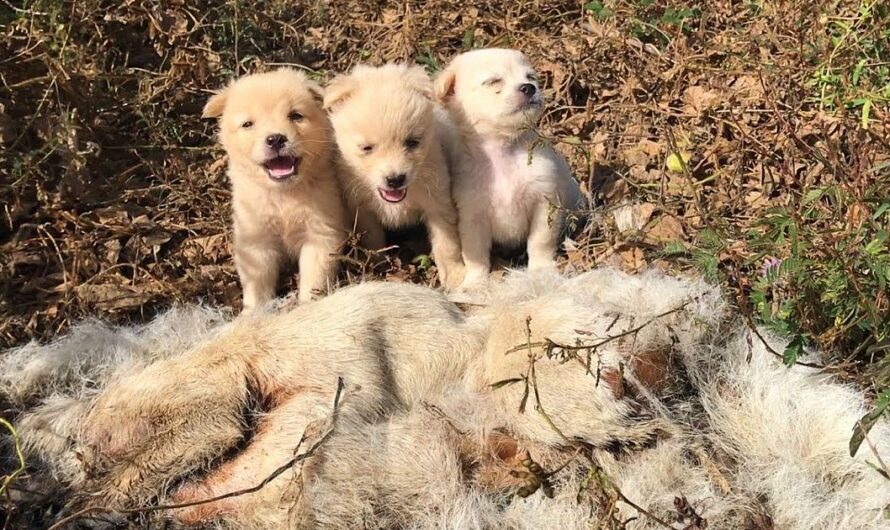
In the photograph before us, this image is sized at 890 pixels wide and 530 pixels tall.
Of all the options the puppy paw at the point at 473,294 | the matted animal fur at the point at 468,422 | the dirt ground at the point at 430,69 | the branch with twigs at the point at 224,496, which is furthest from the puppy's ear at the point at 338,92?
the branch with twigs at the point at 224,496

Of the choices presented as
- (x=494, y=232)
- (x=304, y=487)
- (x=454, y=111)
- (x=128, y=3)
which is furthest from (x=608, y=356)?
(x=128, y=3)

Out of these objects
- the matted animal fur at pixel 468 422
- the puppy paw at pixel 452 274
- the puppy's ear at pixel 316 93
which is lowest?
the puppy paw at pixel 452 274

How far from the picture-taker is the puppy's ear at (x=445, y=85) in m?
4.43

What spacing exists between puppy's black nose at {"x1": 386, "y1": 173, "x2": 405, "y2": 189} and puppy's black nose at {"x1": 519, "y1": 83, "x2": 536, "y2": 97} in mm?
728

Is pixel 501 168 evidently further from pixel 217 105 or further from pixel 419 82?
pixel 217 105

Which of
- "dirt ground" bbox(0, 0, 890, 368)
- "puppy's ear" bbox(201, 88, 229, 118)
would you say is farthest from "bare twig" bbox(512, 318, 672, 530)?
"puppy's ear" bbox(201, 88, 229, 118)

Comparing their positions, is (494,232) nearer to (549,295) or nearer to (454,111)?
(454,111)

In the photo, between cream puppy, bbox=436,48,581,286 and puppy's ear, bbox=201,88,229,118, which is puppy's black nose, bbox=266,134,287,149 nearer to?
puppy's ear, bbox=201,88,229,118

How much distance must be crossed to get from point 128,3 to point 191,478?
3522 mm

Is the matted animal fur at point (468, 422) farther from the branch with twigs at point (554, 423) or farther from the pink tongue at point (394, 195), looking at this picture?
the pink tongue at point (394, 195)

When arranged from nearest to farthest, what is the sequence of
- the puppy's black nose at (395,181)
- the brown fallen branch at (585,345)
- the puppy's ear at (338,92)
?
the brown fallen branch at (585,345), the puppy's black nose at (395,181), the puppy's ear at (338,92)

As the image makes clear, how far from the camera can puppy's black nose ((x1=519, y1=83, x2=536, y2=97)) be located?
4.28m

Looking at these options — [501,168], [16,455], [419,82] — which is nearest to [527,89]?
[501,168]

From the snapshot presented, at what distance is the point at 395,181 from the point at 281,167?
1.74ft
